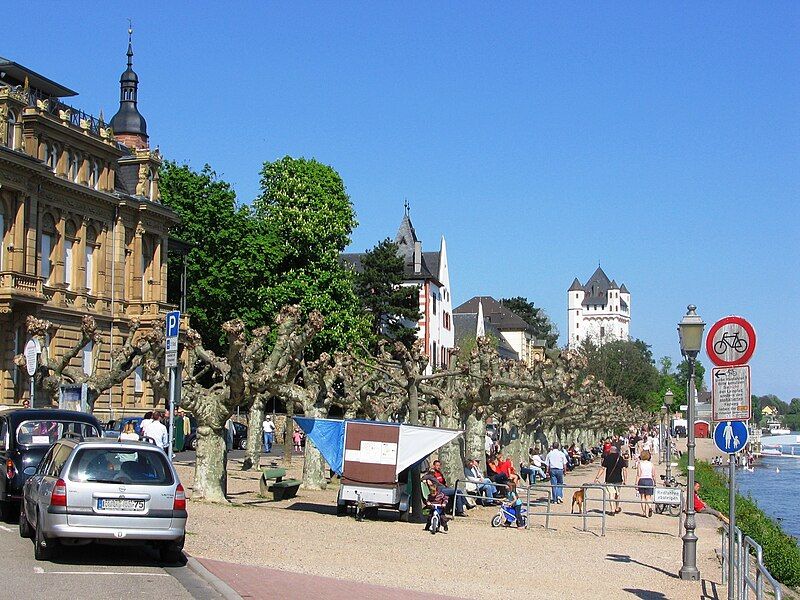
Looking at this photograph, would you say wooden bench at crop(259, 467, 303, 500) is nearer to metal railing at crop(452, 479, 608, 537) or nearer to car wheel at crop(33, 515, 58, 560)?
metal railing at crop(452, 479, 608, 537)

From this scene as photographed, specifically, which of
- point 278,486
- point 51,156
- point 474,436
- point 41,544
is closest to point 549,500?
point 278,486

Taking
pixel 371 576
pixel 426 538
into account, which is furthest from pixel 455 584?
pixel 426 538

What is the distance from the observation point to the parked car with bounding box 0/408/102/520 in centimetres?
1858

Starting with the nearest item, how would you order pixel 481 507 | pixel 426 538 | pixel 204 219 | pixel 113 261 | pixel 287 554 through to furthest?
pixel 287 554 → pixel 426 538 → pixel 481 507 → pixel 113 261 → pixel 204 219

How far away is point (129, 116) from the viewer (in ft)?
230

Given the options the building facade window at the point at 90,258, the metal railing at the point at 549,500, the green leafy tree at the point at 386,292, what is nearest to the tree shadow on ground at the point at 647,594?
the metal railing at the point at 549,500

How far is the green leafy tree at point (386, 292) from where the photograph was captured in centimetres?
8956

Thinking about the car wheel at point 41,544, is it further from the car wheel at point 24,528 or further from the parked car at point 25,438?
the parked car at point 25,438

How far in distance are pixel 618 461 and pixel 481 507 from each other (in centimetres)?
436

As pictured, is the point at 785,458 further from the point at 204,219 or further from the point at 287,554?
the point at 287,554

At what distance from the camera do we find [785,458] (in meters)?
161

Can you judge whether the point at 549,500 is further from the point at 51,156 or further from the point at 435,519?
the point at 51,156

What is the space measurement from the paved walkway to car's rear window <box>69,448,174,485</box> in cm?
144

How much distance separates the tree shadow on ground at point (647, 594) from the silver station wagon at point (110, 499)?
22.0ft
